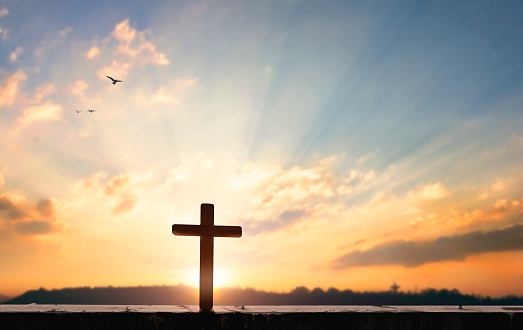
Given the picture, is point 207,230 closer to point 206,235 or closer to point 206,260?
point 206,235

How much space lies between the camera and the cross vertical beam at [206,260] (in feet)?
18.6

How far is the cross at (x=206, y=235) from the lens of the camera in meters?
5.71

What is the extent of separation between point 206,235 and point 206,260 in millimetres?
341

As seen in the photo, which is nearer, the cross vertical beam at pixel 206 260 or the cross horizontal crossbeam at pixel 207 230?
the cross vertical beam at pixel 206 260

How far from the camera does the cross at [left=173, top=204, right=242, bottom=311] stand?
5.71 m

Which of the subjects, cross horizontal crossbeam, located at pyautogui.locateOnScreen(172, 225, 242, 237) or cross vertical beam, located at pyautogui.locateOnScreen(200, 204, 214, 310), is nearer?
cross vertical beam, located at pyautogui.locateOnScreen(200, 204, 214, 310)

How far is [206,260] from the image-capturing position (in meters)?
5.87

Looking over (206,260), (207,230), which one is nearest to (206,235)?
(207,230)

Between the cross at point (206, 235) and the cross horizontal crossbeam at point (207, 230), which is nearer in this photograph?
the cross at point (206, 235)

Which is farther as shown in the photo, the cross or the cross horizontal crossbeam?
the cross horizontal crossbeam
